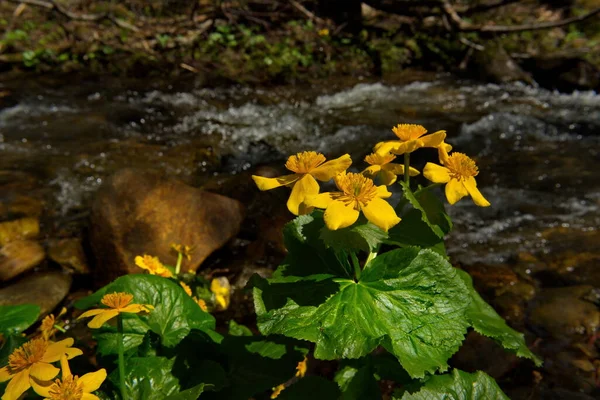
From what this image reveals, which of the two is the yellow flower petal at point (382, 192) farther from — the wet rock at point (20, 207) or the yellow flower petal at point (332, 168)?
the wet rock at point (20, 207)

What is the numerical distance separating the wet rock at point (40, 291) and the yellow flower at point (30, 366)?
5.48ft

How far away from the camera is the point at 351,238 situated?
3.64 ft

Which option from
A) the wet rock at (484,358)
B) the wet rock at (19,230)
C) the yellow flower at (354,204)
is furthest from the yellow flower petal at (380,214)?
the wet rock at (19,230)

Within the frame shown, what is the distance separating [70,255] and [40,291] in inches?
18.2

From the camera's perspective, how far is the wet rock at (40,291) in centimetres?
261

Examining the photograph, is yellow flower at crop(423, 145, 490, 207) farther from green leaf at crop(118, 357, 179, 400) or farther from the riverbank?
the riverbank

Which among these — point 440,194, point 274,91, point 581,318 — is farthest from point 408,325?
point 274,91

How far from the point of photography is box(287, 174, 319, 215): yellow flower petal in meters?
1.13

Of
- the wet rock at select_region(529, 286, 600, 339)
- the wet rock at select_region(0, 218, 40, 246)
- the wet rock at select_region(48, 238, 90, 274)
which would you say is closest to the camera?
the wet rock at select_region(529, 286, 600, 339)

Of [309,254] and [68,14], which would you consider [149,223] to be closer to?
[309,254]

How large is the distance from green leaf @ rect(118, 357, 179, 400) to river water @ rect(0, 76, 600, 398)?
188 cm

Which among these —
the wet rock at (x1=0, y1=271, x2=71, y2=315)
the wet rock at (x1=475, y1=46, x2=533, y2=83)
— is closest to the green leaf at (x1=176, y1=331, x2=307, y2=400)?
the wet rock at (x1=0, y1=271, x2=71, y2=315)

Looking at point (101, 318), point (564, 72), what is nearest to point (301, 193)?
point (101, 318)

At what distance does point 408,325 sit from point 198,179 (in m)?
3.39
